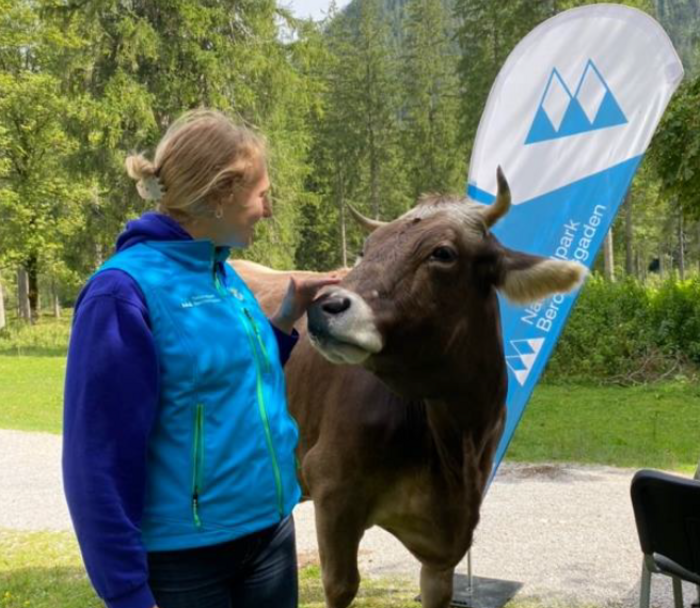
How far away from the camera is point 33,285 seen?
124 feet

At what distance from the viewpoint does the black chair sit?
2.88m

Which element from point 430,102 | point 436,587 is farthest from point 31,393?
point 430,102

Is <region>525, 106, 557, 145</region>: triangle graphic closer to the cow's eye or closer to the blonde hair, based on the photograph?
the cow's eye

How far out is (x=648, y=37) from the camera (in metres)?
5.19

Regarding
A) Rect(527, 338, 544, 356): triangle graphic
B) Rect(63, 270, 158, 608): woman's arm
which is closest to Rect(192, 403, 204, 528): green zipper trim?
Rect(63, 270, 158, 608): woman's arm

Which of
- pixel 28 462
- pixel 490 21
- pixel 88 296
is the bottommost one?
pixel 28 462

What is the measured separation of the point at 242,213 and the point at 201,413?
58cm

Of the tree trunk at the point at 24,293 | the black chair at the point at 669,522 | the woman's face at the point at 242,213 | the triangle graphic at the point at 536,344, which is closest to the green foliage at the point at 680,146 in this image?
the triangle graphic at the point at 536,344

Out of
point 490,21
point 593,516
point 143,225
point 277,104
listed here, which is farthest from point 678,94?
point 490,21

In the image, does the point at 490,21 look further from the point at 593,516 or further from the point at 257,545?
the point at 257,545

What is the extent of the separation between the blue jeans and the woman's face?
33.4 inches

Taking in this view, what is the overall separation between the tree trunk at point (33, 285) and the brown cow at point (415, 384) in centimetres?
3165

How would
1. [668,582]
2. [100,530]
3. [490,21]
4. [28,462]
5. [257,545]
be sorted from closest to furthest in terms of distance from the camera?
[100,530], [257,545], [668,582], [28,462], [490,21]

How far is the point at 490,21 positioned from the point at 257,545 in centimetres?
3142
